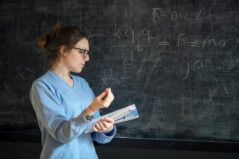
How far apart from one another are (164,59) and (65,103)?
101 cm

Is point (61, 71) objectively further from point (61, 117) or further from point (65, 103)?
point (61, 117)

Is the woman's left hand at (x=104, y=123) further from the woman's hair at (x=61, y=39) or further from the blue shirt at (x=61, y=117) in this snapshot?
the woman's hair at (x=61, y=39)

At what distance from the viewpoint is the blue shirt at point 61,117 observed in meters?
1.05

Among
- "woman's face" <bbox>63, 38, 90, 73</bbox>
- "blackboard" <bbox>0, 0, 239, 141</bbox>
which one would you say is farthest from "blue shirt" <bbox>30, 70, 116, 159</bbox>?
"blackboard" <bbox>0, 0, 239, 141</bbox>

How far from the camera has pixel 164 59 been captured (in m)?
1.91

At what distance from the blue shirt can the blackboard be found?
67 centimetres

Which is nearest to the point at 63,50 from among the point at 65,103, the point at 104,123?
the point at 65,103

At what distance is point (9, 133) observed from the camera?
2.22 meters

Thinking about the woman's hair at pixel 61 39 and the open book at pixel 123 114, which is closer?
the open book at pixel 123 114

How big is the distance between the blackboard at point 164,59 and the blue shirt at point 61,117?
666 millimetres

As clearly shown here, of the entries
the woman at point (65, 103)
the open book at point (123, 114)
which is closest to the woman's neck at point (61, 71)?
the woman at point (65, 103)

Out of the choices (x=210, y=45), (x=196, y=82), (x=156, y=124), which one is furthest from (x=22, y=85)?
(x=210, y=45)

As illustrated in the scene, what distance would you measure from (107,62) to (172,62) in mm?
563

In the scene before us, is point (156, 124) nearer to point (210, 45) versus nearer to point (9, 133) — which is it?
point (210, 45)
